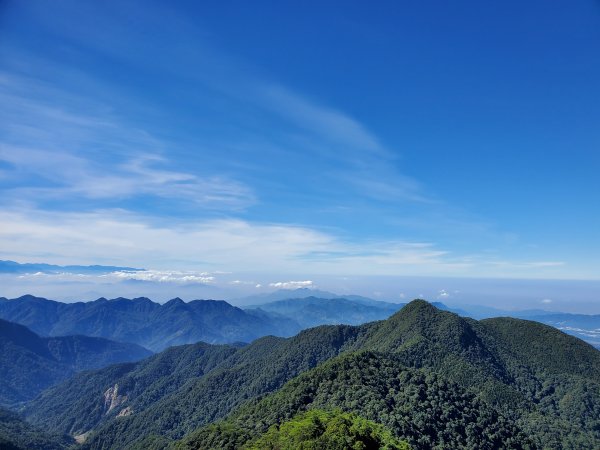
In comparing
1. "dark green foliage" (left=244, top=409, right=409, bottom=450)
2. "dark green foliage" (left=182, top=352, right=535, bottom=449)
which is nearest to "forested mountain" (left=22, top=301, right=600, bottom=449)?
"dark green foliage" (left=182, top=352, right=535, bottom=449)

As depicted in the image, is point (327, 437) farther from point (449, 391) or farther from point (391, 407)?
point (449, 391)

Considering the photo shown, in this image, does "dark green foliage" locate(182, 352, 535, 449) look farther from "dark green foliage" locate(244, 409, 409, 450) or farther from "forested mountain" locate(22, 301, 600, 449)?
"dark green foliage" locate(244, 409, 409, 450)

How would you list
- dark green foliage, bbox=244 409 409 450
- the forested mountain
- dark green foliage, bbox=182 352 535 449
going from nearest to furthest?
1. dark green foliage, bbox=244 409 409 450
2. dark green foliage, bbox=182 352 535 449
3. the forested mountain

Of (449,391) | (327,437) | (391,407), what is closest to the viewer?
(327,437)

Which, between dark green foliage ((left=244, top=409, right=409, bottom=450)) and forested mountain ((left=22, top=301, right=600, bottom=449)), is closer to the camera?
dark green foliage ((left=244, top=409, right=409, bottom=450))

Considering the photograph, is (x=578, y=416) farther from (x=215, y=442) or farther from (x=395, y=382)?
(x=215, y=442)

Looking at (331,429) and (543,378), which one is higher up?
(331,429)

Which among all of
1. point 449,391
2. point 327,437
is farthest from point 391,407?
point 327,437

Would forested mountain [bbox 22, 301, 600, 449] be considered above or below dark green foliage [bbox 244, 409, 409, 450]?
below

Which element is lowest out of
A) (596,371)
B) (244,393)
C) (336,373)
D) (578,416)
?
(244,393)

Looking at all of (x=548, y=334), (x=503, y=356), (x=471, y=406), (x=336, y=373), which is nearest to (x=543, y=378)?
(x=503, y=356)

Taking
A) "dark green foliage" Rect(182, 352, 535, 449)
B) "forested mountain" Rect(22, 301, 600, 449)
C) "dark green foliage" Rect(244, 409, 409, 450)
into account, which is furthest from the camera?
"forested mountain" Rect(22, 301, 600, 449)

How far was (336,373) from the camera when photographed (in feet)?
346

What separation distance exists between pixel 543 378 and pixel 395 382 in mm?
106929
